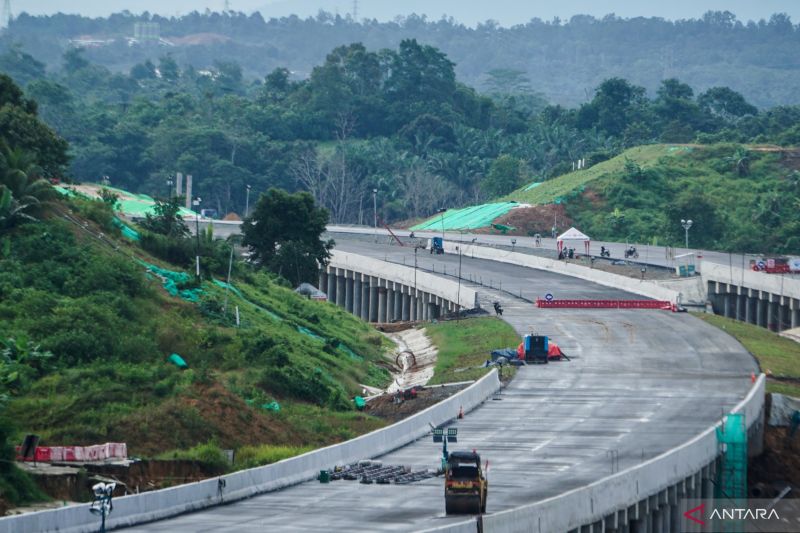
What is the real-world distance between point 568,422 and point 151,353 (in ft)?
59.5

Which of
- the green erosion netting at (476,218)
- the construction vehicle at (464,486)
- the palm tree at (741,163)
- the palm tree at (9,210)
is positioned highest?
the palm tree at (9,210)

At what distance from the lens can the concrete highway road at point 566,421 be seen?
172 feet

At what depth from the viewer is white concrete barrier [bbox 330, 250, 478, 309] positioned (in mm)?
119312

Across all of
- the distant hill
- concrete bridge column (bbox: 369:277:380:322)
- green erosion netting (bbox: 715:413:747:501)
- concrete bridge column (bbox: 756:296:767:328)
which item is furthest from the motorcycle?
green erosion netting (bbox: 715:413:747:501)

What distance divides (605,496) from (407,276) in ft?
258

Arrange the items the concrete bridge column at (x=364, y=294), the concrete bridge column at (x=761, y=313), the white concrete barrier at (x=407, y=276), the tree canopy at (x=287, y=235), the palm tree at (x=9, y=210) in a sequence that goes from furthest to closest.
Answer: the concrete bridge column at (x=364, y=294) < the tree canopy at (x=287, y=235) < the concrete bridge column at (x=761, y=313) < the white concrete barrier at (x=407, y=276) < the palm tree at (x=9, y=210)

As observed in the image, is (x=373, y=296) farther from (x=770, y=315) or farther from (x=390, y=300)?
(x=770, y=315)

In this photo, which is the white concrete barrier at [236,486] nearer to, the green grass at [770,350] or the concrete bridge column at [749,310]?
the green grass at [770,350]

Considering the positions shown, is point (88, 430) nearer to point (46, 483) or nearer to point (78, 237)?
point (46, 483)

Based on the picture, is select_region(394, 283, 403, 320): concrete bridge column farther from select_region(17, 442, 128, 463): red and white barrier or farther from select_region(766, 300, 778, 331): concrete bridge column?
select_region(17, 442, 128, 463): red and white barrier

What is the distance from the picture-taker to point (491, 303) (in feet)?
385

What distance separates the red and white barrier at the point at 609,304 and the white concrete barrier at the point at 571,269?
8.75 feet

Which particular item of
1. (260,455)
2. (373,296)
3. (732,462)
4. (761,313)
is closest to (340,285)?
(373,296)

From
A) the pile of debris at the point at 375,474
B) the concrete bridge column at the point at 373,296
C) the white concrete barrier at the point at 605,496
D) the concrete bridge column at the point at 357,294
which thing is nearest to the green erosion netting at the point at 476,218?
the concrete bridge column at the point at 357,294
